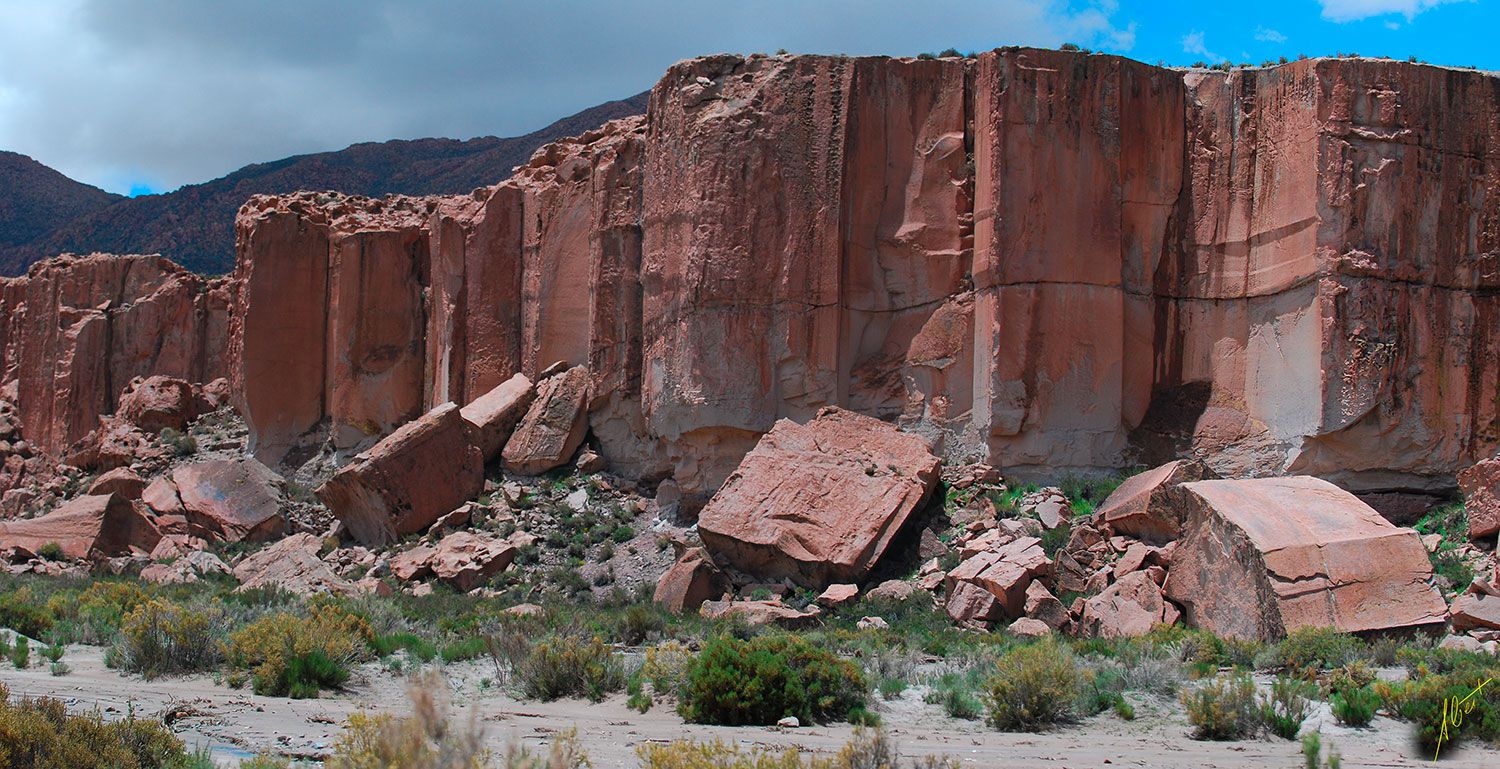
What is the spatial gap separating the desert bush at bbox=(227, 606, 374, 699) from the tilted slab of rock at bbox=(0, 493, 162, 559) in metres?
12.6

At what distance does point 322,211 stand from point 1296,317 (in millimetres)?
22323

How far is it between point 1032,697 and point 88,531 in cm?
1908

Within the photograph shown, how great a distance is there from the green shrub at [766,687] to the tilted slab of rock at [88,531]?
651 inches

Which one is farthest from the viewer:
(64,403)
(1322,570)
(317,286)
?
(64,403)

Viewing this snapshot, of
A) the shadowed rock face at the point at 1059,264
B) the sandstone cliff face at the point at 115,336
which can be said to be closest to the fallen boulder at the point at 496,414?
the shadowed rock face at the point at 1059,264

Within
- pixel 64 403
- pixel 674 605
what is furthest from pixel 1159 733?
pixel 64 403

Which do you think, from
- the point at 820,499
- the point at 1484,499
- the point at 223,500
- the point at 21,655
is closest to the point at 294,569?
the point at 223,500

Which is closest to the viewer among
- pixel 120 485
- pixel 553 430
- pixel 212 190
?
pixel 553 430

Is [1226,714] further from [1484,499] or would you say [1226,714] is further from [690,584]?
[690,584]

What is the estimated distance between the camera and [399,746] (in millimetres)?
5871

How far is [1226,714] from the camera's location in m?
9.77

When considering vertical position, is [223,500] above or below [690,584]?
above

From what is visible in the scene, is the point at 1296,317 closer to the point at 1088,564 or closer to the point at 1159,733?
the point at 1088,564

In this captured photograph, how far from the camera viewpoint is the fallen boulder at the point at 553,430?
80.6ft
